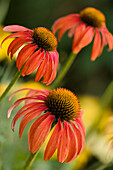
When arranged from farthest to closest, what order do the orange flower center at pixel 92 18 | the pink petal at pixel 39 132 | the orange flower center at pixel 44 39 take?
the orange flower center at pixel 92 18, the orange flower center at pixel 44 39, the pink petal at pixel 39 132

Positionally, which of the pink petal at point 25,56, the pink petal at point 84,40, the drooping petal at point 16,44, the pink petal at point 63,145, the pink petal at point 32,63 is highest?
the drooping petal at point 16,44

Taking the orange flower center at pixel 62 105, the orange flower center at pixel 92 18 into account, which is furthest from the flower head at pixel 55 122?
the orange flower center at pixel 92 18

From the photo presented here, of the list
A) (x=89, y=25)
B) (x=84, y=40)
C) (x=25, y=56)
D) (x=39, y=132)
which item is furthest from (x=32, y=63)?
(x=89, y=25)

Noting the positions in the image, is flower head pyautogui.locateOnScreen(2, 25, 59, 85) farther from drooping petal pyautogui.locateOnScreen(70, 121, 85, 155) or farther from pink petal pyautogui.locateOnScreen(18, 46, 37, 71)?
drooping petal pyautogui.locateOnScreen(70, 121, 85, 155)

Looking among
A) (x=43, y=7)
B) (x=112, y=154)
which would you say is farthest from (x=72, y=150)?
(x=43, y=7)

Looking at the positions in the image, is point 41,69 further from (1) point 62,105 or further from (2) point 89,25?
(2) point 89,25

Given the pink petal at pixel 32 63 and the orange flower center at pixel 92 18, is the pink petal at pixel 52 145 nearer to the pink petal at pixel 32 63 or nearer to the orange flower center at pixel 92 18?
the pink petal at pixel 32 63

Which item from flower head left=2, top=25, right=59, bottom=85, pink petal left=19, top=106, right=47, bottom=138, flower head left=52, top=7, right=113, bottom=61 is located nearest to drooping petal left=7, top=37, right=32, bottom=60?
flower head left=2, top=25, right=59, bottom=85
